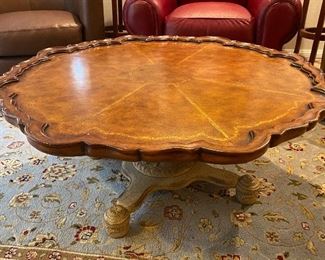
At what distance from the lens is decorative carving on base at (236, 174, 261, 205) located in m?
1.24

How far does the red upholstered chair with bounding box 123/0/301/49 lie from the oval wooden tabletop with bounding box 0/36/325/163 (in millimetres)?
476

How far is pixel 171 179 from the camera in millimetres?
1235

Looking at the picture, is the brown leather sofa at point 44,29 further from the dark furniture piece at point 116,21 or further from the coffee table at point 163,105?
the coffee table at point 163,105

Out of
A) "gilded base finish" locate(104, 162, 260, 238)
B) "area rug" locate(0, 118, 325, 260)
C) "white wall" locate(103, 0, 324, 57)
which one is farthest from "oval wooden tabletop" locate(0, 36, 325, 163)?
"white wall" locate(103, 0, 324, 57)

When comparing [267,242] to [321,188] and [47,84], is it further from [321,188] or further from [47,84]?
[47,84]

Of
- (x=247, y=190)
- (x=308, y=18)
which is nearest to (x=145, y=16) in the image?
(x=247, y=190)

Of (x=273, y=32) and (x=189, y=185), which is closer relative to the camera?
(x=189, y=185)

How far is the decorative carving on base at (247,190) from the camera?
4.06 feet

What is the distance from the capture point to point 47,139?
84 cm

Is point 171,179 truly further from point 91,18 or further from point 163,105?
point 91,18

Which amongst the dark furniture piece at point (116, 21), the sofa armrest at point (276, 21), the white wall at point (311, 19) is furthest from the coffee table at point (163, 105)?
the white wall at point (311, 19)

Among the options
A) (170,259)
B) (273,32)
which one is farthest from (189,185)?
(273,32)

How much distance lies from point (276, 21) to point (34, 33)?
1.34m

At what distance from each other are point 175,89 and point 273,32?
1.05 meters
